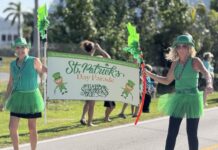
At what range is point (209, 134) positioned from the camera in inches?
381

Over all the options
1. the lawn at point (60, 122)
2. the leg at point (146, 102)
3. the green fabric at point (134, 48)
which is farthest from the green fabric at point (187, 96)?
the leg at point (146, 102)

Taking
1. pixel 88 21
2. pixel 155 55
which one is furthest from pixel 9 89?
pixel 155 55

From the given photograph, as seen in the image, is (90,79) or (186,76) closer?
(186,76)

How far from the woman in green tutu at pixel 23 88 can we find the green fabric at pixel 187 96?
75.0 inches

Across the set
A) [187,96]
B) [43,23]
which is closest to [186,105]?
[187,96]

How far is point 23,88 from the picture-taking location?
22.2ft

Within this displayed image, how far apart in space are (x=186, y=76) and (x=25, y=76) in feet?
7.27

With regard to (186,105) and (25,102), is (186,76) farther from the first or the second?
(25,102)

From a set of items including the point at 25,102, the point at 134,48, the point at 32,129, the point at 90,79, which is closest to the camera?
the point at 25,102

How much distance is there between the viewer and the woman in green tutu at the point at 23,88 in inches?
265

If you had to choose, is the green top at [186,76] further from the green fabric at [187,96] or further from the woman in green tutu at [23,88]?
the woman in green tutu at [23,88]

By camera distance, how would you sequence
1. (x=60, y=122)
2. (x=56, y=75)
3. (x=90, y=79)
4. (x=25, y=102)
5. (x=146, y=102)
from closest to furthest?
(x=25, y=102) → (x=56, y=75) → (x=90, y=79) → (x=60, y=122) → (x=146, y=102)

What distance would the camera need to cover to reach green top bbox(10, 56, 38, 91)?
22.1 ft

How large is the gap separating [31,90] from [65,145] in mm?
1970
